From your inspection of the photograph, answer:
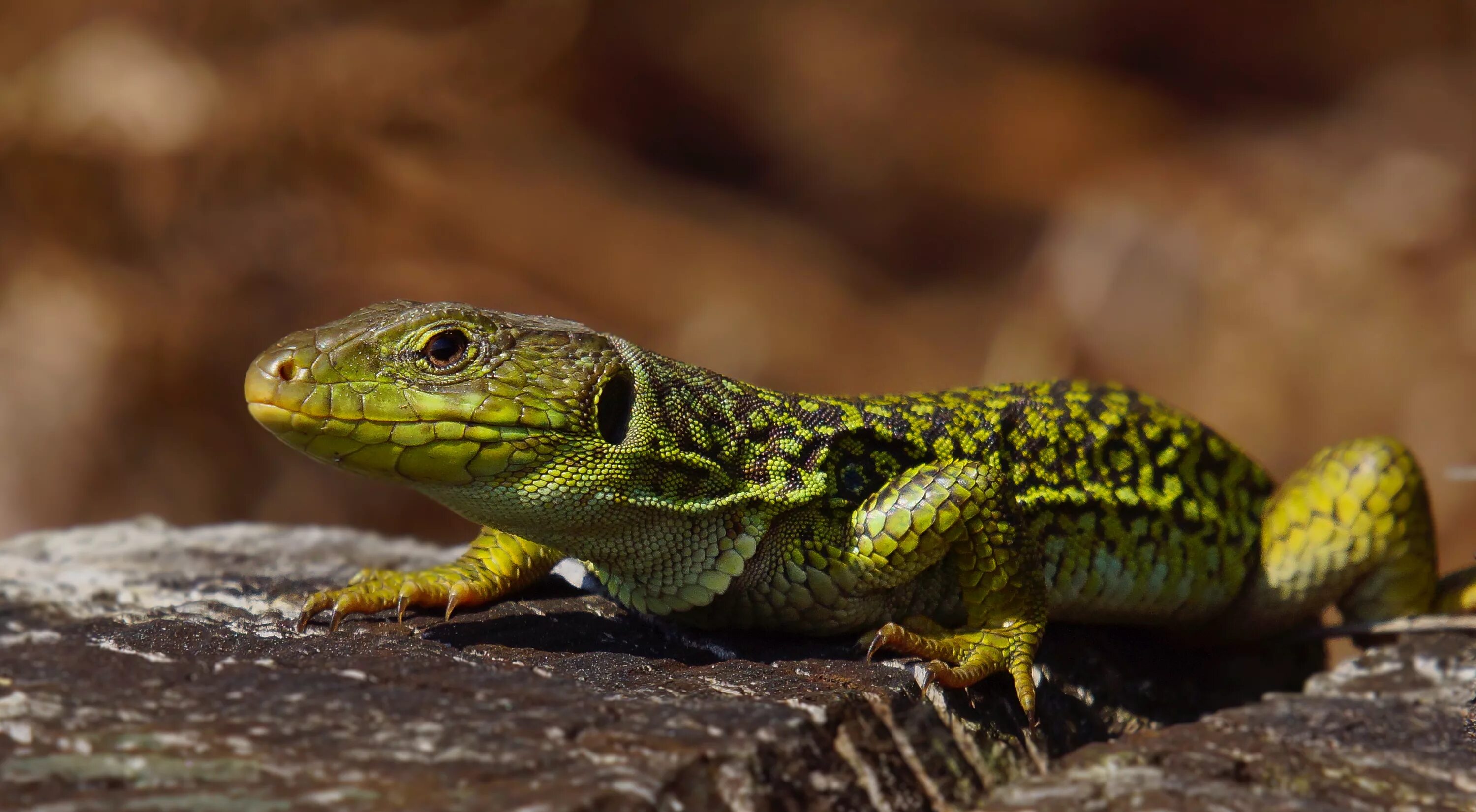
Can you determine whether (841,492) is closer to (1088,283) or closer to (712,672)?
(712,672)

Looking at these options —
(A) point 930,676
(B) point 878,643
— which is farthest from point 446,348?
(A) point 930,676

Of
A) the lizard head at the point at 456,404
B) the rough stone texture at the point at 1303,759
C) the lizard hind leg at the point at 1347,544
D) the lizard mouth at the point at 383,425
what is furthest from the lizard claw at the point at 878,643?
the lizard hind leg at the point at 1347,544

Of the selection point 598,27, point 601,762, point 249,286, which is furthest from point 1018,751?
point 598,27

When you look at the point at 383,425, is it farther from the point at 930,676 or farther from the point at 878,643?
the point at 930,676

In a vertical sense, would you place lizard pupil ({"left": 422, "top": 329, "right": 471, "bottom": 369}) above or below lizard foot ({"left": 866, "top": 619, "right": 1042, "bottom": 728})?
above

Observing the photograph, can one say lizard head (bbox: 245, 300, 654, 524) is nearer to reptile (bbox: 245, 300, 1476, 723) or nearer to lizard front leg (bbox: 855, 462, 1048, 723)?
reptile (bbox: 245, 300, 1476, 723)

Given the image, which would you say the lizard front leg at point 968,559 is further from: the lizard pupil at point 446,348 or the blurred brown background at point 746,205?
the blurred brown background at point 746,205

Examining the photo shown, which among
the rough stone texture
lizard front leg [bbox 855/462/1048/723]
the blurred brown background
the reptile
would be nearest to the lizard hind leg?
the reptile
